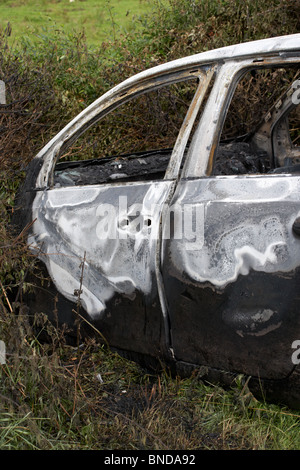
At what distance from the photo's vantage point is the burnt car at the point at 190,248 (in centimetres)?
225

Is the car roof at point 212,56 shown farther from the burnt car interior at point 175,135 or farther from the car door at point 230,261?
the burnt car interior at point 175,135

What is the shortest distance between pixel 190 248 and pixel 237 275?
0.25m

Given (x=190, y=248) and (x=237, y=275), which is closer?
(x=237, y=275)

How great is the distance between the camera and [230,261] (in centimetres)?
232

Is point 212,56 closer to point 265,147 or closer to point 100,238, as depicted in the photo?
point 100,238

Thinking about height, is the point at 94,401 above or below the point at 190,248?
below

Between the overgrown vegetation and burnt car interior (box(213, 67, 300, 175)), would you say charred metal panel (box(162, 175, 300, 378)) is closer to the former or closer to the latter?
the overgrown vegetation

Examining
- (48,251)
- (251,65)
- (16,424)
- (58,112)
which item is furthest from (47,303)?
(58,112)

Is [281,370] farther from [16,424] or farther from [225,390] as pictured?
[16,424]

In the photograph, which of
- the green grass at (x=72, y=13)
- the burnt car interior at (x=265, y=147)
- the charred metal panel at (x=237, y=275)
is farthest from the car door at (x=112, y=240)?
the green grass at (x=72, y=13)

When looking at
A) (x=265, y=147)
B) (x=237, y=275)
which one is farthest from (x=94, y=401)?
(x=265, y=147)

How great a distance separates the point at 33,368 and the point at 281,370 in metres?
1.08

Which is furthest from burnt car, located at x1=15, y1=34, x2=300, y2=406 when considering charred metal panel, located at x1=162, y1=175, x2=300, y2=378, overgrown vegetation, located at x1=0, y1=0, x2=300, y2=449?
overgrown vegetation, located at x1=0, y1=0, x2=300, y2=449

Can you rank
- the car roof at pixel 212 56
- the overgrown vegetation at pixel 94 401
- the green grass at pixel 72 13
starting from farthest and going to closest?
the green grass at pixel 72 13 → the car roof at pixel 212 56 → the overgrown vegetation at pixel 94 401
